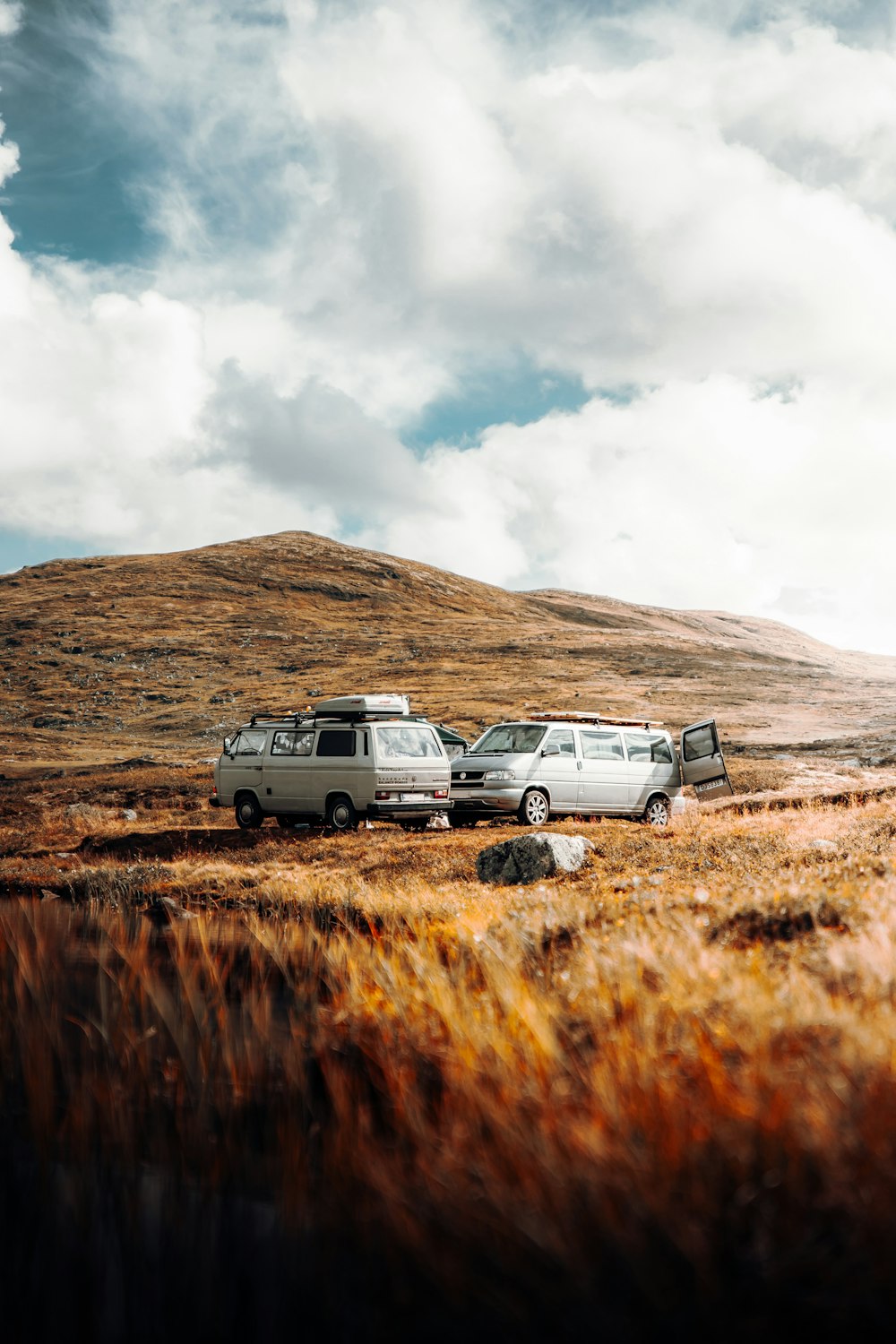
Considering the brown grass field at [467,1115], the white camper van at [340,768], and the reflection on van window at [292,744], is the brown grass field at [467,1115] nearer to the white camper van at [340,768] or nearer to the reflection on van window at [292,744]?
the white camper van at [340,768]

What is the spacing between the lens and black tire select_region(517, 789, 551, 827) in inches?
699

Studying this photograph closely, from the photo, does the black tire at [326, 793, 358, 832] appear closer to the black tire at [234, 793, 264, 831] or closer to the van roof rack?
the black tire at [234, 793, 264, 831]

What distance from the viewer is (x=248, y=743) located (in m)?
18.7

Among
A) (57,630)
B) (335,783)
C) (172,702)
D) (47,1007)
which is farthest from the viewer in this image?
(57,630)

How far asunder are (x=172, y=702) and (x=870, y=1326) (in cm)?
6861

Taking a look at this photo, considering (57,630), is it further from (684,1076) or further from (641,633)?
(684,1076)

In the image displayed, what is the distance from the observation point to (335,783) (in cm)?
1734

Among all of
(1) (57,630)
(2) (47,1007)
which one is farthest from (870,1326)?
(1) (57,630)

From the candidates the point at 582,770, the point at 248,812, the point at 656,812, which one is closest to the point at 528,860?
the point at 582,770

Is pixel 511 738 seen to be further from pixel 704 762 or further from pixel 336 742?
pixel 704 762

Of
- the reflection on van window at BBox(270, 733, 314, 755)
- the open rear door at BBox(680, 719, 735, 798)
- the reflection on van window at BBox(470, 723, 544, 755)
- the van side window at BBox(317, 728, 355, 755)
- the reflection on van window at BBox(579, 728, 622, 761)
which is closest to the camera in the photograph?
the van side window at BBox(317, 728, 355, 755)

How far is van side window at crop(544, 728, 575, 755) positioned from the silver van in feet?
0.05

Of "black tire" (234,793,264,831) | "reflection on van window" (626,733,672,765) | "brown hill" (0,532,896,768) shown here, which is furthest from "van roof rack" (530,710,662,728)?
"brown hill" (0,532,896,768)

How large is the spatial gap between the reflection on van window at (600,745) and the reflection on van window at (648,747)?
0.32m
